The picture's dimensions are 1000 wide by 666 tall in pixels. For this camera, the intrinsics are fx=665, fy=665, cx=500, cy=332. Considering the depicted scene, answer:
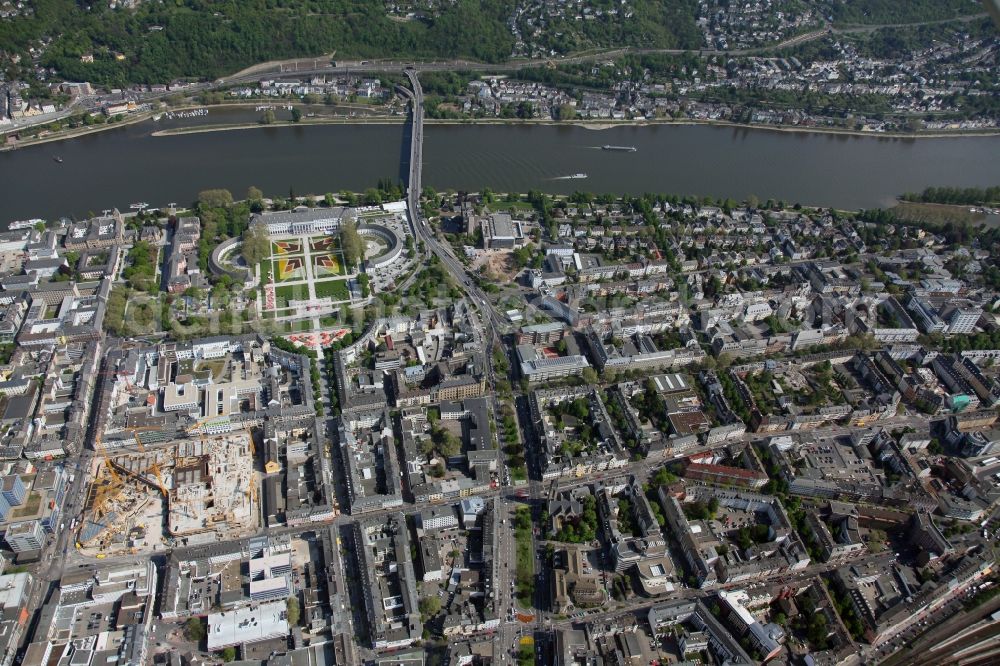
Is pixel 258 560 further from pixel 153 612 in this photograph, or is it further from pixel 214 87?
pixel 214 87

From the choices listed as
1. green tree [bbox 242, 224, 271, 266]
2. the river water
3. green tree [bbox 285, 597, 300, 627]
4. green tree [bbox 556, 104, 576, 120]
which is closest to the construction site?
green tree [bbox 285, 597, 300, 627]

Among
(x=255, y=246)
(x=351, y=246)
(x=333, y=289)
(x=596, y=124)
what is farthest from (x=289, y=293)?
(x=596, y=124)

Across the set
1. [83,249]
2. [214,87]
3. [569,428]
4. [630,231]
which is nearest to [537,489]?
[569,428]

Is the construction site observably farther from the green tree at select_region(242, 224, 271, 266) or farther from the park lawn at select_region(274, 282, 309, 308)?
the green tree at select_region(242, 224, 271, 266)

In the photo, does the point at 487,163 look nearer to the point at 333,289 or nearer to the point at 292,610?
the point at 333,289

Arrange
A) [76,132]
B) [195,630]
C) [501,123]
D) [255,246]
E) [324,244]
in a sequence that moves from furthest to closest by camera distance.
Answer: [501,123], [76,132], [324,244], [255,246], [195,630]

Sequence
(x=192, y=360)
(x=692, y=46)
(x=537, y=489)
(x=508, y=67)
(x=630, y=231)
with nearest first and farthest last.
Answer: (x=537, y=489) → (x=192, y=360) → (x=630, y=231) → (x=508, y=67) → (x=692, y=46)

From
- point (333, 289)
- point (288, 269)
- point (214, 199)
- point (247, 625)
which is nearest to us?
point (247, 625)
